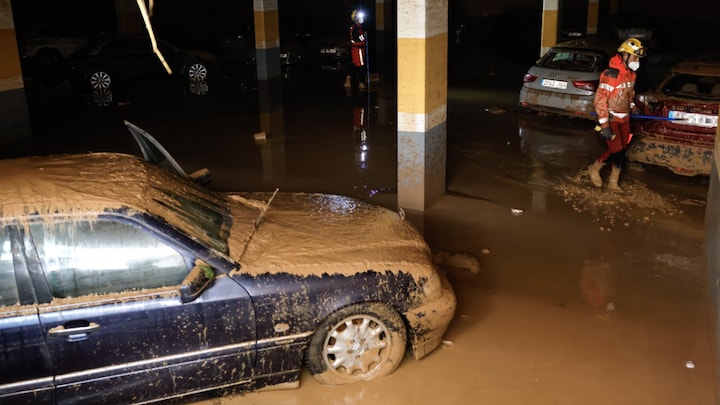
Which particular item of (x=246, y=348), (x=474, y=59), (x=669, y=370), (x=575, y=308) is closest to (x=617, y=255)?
(x=575, y=308)

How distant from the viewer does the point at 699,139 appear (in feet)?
26.1

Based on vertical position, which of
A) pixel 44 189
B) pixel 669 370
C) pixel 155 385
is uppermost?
pixel 44 189

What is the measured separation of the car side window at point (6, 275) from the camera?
3477 millimetres

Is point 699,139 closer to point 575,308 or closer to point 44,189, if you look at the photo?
point 575,308

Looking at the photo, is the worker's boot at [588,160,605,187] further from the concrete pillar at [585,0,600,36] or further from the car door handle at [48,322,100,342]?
the concrete pillar at [585,0,600,36]

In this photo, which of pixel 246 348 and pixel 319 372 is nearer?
pixel 246 348

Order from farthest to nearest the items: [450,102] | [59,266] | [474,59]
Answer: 1. [474,59]
2. [450,102]
3. [59,266]

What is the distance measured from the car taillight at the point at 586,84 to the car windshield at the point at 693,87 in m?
2.67

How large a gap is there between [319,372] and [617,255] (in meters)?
3.65

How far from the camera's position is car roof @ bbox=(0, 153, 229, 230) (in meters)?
3.65

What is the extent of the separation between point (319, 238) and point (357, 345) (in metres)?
0.80

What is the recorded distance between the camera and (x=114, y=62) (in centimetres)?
1551

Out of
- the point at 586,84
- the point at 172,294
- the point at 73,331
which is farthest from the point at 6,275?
the point at 586,84

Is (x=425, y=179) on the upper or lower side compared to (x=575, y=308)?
upper
